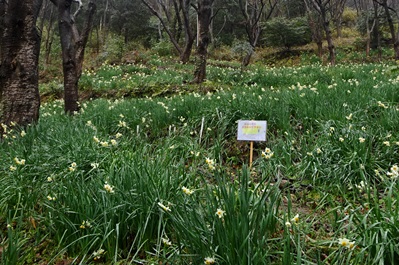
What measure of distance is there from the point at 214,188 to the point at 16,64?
3.79m

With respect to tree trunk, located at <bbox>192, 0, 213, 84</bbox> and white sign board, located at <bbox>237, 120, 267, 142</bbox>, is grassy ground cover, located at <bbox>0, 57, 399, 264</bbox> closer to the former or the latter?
white sign board, located at <bbox>237, 120, 267, 142</bbox>

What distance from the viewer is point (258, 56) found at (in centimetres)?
2475

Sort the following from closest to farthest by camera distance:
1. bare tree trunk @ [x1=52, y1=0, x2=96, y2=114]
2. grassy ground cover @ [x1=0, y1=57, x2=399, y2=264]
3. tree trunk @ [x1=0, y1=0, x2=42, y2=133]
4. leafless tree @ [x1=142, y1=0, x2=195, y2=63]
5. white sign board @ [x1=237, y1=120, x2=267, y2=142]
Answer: grassy ground cover @ [x1=0, y1=57, x2=399, y2=264]
white sign board @ [x1=237, y1=120, x2=267, y2=142]
tree trunk @ [x1=0, y1=0, x2=42, y2=133]
bare tree trunk @ [x1=52, y1=0, x2=96, y2=114]
leafless tree @ [x1=142, y1=0, x2=195, y2=63]

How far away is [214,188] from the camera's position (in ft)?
7.22

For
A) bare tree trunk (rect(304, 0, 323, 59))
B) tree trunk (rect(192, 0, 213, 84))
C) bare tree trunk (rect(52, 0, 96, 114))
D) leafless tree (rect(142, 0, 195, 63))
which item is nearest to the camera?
bare tree trunk (rect(52, 0, 96, 114))

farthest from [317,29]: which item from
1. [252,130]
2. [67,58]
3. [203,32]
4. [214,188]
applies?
[214,188]

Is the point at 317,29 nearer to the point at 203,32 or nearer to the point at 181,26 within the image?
the point at 181,26

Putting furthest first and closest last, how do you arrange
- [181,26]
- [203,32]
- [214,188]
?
[181,26], [203,32], [214,188]

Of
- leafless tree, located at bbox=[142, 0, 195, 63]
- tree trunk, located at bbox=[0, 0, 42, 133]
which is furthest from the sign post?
leafless tree, located at bbox=[142, 0, 195, 63]

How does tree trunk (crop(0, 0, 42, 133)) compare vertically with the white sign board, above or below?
above

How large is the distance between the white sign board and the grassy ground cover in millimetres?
273

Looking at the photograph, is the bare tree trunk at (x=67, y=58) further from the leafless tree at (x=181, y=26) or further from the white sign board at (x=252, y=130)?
the leafless tree at (x=181, y=26)

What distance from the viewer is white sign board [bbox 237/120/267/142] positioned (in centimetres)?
333

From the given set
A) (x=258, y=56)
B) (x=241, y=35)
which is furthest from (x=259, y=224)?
(x=241, y=35)
